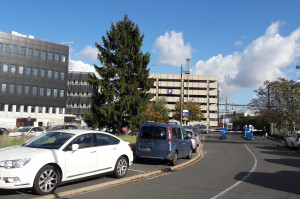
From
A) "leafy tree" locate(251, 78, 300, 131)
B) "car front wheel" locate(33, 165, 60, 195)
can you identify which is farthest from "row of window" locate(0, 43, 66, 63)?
"car front wheel" locate(33, 165, 60, 195)

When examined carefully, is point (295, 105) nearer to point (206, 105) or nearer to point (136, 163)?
point (136, 163)

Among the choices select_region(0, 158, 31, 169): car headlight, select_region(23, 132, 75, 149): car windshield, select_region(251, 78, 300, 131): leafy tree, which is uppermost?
select_region(251, 78, 300, 131): leafy tree

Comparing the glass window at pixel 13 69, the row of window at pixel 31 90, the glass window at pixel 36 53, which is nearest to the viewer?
the glass window at pixel 13 69

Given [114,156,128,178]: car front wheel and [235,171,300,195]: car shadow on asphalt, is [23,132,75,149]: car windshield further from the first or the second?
[235,171,300,195]: car shadow on asphalt

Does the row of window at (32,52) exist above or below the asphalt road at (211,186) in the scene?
above

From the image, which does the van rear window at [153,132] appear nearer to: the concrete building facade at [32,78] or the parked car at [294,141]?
the parked car at [294,141]

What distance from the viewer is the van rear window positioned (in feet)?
39.0

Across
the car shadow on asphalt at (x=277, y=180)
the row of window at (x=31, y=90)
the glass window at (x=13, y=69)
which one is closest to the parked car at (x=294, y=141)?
the car shadow on asphalt at (x=277, y=180)

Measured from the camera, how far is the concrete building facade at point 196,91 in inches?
3750

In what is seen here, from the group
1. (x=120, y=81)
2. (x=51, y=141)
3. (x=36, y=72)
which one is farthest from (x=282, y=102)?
(x=36, y=72)

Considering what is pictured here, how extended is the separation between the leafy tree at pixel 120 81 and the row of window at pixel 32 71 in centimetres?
4206

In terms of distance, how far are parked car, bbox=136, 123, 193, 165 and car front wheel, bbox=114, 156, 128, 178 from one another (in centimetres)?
279

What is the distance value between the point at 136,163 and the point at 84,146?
16.6 feet

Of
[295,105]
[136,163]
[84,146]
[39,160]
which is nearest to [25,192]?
[39,160]
